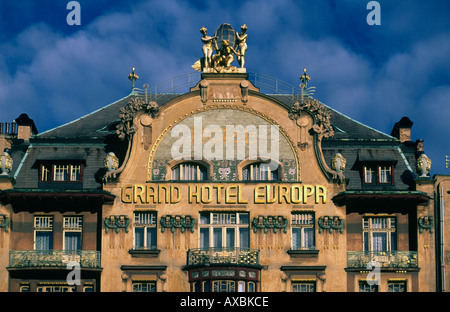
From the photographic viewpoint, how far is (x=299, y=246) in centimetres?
6391

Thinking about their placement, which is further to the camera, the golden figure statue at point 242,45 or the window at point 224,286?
the golden figure statue at point 242,45

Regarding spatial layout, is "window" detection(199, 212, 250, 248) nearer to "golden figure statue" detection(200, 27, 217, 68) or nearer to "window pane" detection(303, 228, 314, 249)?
"window pane" detection(303, 228, 314, 249)

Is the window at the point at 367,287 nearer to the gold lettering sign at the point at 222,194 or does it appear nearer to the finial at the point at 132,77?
the gold lettering sign at the point at 222,194

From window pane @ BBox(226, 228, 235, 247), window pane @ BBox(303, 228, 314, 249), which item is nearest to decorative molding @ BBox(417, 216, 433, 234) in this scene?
window pane @ BBox(303, 228, 314, 249)

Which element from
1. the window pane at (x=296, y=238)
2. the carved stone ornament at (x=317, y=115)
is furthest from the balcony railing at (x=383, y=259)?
the carved stone ornament at (x=317, y=115)

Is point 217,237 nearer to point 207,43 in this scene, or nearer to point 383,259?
point 383,259

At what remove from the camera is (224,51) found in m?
67.3

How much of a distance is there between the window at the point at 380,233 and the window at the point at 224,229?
652cm

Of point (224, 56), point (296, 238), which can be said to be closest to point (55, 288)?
point (296, 238)

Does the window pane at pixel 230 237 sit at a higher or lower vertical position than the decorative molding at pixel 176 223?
lower

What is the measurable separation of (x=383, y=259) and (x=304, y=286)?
14.7ft

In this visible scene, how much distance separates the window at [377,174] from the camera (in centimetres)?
6594
